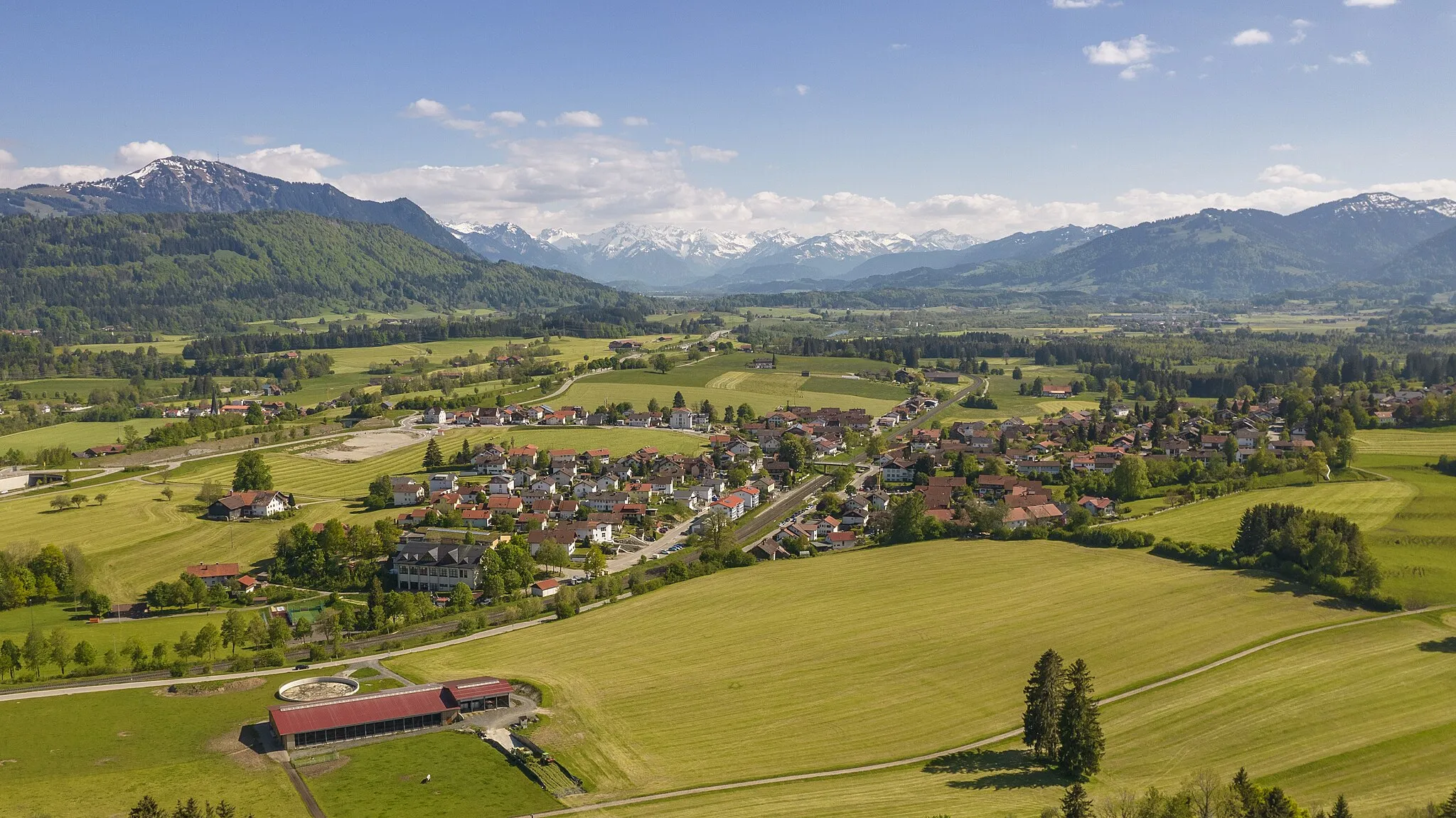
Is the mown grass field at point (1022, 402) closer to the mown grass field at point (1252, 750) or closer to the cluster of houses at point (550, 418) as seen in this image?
the cluster of houses at point (550, 418)

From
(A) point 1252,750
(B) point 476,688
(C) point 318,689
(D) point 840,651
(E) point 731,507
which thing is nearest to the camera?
(A) point 1252,750

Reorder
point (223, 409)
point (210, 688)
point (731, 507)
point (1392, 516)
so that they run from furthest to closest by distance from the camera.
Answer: point (223, 409)
point (731, 507)
point (1392, 516)
point (210, 688)

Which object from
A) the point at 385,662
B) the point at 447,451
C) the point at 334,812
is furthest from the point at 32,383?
the point at 334,812

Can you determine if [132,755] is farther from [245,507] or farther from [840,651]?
[245,507]

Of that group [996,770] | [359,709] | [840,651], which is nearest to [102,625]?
[359,709]

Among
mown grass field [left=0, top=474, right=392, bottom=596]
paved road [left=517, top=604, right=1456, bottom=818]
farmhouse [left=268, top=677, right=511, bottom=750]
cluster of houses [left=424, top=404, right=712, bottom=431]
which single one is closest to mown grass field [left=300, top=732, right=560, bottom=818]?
farmhouse [left=268, top=677, right=511, bottom=750]

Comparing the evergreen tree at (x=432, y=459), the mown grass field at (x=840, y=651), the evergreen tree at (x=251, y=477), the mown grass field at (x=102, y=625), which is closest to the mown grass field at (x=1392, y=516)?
the mown grass field at (x=840, y=651)
